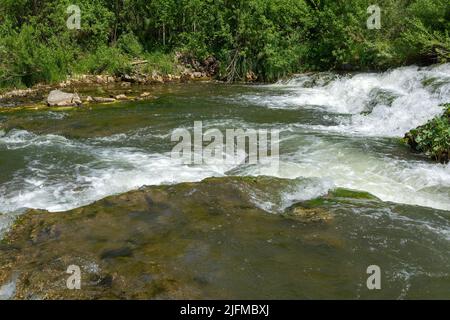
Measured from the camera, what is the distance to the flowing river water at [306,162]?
4.79 meters

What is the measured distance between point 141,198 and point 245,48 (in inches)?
691

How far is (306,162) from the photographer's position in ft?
29.0

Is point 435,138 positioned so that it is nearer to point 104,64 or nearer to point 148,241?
point 148,241

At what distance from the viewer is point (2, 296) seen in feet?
14.2

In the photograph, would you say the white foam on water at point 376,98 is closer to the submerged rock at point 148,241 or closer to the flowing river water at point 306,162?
the flowing river water at point 306,162

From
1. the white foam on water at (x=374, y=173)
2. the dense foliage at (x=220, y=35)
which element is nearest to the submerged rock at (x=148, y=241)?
the white foam on water at (x=374, y=173)

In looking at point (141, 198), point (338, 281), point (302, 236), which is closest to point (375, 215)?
point (302, 236)

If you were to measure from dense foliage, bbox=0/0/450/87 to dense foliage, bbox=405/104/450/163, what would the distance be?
6.76 meters

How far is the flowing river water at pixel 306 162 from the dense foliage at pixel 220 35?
2117 millimetres

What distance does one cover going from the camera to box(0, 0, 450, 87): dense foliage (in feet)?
60.4

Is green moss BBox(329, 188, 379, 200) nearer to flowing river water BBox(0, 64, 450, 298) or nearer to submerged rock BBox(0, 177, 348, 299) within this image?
flowing river water BBox(0, 64, 450, 298)

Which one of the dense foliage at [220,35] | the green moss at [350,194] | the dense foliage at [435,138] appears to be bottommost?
the green moss at [350,194]

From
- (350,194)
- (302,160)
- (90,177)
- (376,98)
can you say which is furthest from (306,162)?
(376,98)

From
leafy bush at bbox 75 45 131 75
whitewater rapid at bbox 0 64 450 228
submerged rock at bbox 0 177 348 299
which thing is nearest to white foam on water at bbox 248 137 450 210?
whitewater rapid at bbox 0 64 450 228
